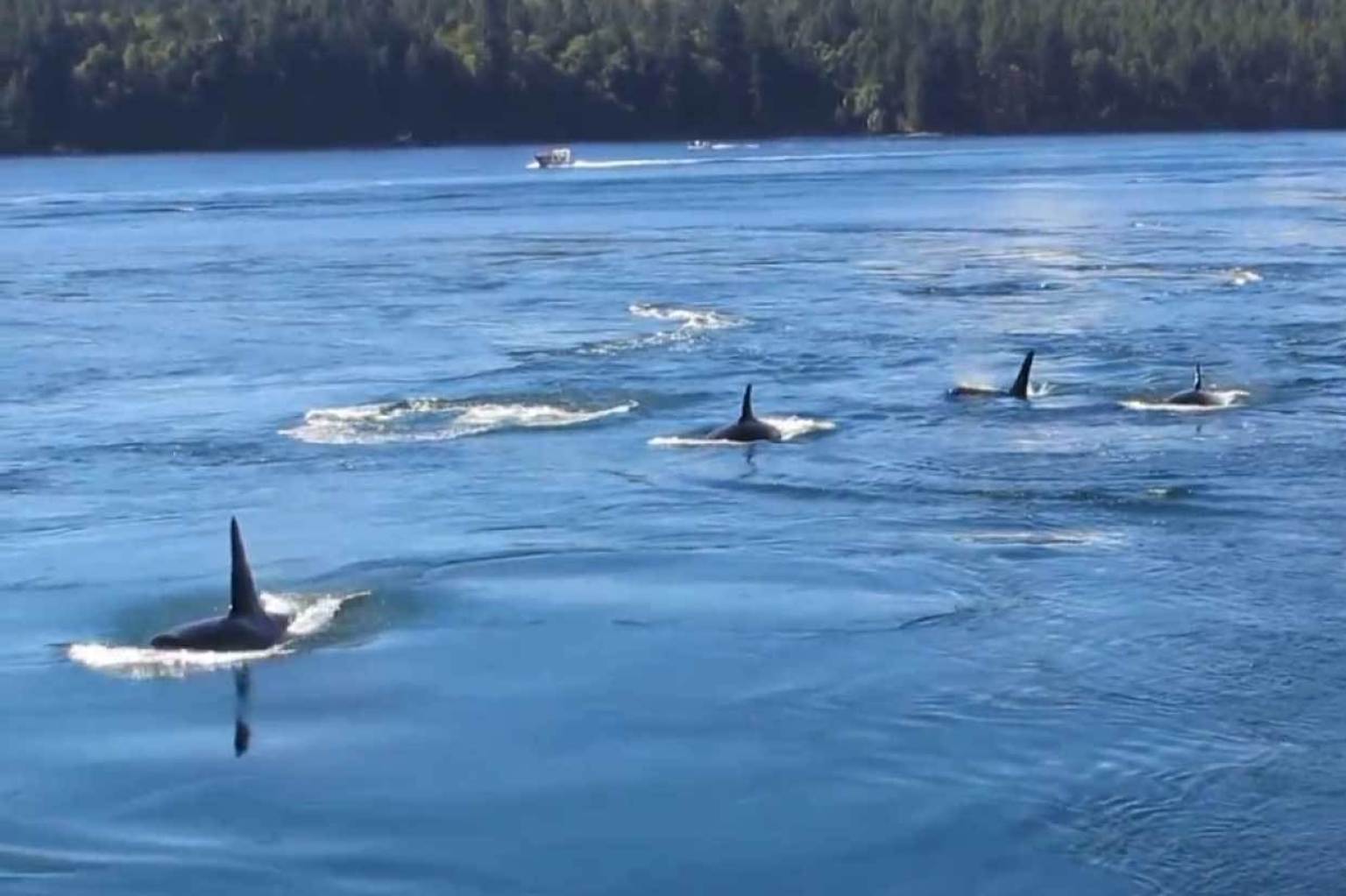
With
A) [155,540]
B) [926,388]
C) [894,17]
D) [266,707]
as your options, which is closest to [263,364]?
[926,388]

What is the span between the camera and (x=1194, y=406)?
127 ft

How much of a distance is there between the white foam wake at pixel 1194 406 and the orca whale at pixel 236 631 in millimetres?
17074

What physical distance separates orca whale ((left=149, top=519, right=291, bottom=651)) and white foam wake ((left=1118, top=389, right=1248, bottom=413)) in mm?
17074

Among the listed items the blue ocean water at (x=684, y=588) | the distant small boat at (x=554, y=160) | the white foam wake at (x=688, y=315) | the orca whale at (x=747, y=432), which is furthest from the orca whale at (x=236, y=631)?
the distant small boat at (x=554, y=160)

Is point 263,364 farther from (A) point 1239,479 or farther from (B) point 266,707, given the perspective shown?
(B) point 266,707

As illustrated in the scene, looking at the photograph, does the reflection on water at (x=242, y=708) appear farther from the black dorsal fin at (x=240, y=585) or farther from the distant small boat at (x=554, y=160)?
the distant small boat at (x=554, y=160)

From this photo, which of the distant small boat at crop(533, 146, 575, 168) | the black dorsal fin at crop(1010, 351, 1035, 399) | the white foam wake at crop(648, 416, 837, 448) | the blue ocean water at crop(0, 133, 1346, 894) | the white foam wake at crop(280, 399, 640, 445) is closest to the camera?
the blue ocean water at crop(0, 133, 1346, 894)

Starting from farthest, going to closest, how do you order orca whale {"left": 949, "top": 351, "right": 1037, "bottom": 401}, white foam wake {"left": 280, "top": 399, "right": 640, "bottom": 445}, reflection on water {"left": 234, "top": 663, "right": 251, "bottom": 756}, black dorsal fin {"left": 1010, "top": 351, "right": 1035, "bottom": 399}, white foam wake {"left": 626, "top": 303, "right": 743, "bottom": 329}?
white foam wake {"left": 626, "top": 303, "right": 743, "bottom": 329}, orca whale {"left": 949, "top": 351, "right": 1037, "bottom": 401}, black dorsal fin {"left": 1010, "top": 351, "right": 1035, "bottom": 399}, white foam wake {"left": 280, "top": 399, "right": 640, "bottom": 445}, reflection on water {"left": 234, "top": 663, "right": 251, "bottom": 756}

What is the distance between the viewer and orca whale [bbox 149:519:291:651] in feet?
82.4

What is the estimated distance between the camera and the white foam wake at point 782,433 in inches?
1433

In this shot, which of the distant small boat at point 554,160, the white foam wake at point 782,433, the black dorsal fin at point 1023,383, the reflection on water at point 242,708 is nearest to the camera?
the reflection on water at point 242,708

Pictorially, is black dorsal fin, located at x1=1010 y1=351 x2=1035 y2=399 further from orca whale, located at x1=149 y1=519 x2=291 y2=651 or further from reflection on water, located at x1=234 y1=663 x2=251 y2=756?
reflection on water, located at x1=234 y1=663 x2=251 y2=756

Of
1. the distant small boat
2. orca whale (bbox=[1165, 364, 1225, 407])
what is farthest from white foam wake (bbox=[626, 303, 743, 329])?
→ the distant small boat

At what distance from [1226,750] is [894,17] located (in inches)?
6765
